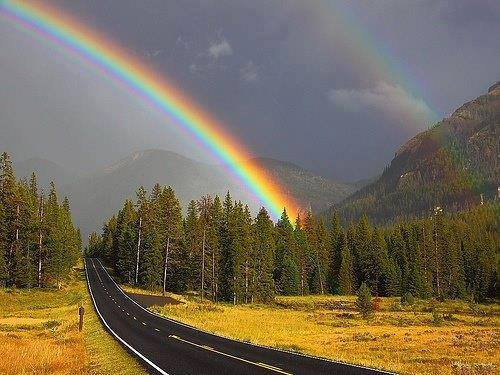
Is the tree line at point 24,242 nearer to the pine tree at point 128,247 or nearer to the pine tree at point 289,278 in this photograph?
the pine tree at point 128,247

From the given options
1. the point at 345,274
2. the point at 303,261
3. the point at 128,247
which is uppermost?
the point at 128,247

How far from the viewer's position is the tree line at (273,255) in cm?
7869

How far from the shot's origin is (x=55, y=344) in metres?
28.5

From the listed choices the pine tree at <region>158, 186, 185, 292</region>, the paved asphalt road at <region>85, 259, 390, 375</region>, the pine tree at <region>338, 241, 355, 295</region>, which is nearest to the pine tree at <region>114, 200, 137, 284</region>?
the pine tree at <region>158, 186, 185, 292</region>

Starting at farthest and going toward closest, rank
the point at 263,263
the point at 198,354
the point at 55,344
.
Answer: the point at 263,263, the point at 55,344, the point at 198,354

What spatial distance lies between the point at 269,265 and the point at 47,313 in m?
45.1

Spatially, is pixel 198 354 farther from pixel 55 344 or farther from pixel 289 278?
pixel 289 278

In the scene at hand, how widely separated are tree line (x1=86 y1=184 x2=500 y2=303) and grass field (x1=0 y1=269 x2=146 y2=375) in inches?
952

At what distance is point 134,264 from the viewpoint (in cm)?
8669

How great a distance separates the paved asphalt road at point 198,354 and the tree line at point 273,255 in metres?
37.6

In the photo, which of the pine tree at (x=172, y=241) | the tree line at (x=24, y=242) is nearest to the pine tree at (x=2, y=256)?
the tree line at (x=24, y=242)

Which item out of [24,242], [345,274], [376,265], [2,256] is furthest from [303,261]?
[2,256]

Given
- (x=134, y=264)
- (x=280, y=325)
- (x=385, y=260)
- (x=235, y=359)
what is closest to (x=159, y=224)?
(x=134, y=264)

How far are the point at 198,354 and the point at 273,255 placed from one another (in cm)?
7342
